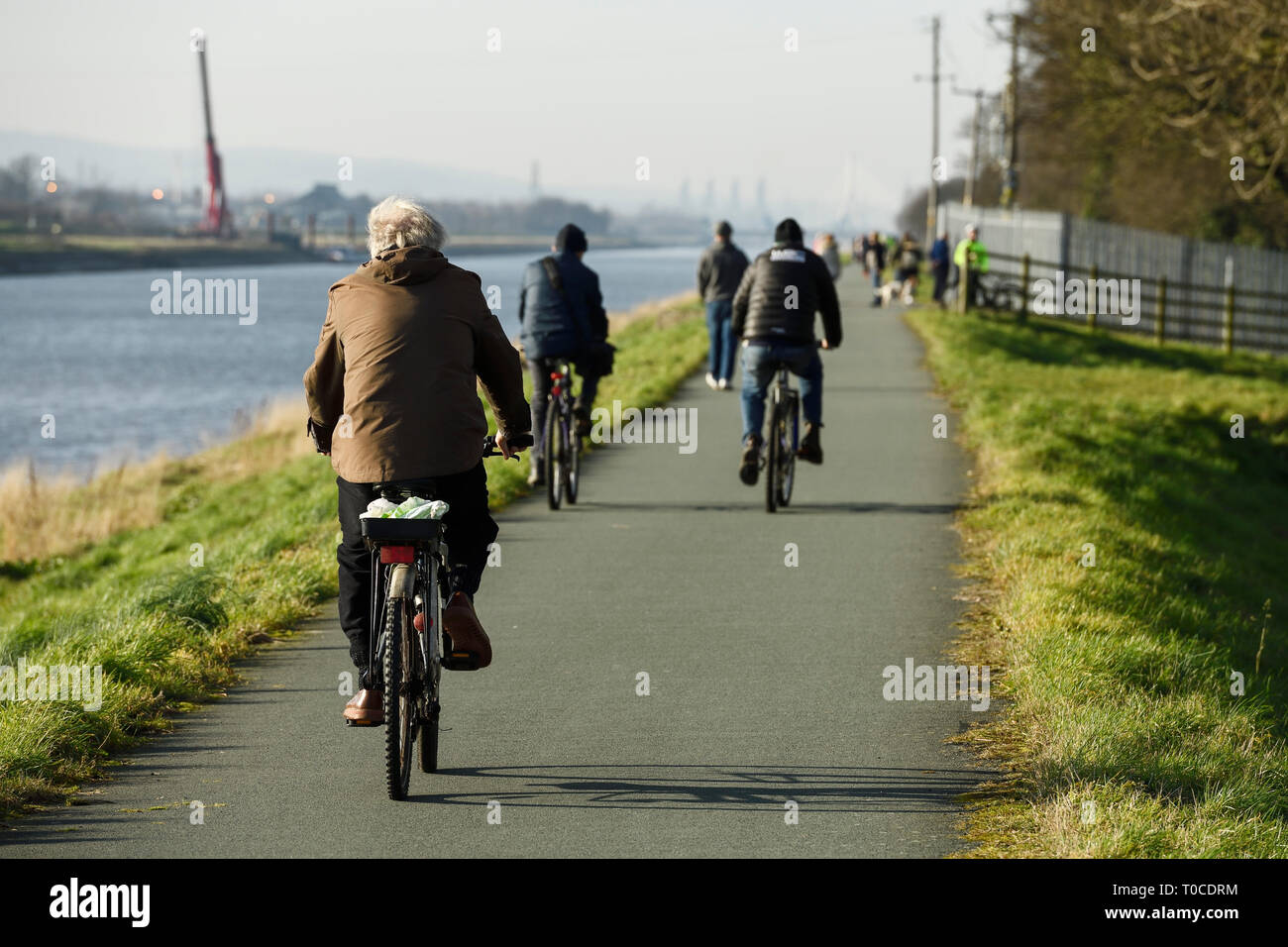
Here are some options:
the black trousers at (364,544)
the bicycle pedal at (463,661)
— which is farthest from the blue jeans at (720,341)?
the bicycle pedal at (463,661)

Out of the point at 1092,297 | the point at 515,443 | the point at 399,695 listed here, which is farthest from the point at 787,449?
the point at 1092,297

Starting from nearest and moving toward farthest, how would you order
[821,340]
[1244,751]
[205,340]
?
[1244,751] → [821,340] → [205,340]

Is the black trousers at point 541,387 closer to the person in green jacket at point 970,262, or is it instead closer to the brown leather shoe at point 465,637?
the brown leather shoe at point 465,637

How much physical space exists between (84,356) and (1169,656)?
43196 mm

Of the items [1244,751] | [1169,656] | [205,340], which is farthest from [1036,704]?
[205,340]

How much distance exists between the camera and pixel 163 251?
119312mm

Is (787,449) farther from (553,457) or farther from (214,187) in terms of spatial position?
(214,187)

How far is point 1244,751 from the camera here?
6.16m

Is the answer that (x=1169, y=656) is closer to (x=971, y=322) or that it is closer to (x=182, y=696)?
(x=182, y=696)

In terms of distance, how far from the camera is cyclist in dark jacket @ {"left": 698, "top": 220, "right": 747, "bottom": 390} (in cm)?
1816

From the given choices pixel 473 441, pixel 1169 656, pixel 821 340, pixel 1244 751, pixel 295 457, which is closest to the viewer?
pixel 473 441

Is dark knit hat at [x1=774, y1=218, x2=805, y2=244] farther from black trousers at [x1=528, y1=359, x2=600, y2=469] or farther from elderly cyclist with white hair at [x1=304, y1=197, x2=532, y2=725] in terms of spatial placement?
elderly cyclist with white hair at [x1=304, y1=197, x2=532, y2=725]

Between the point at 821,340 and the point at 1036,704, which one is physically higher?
the point at 821,340
